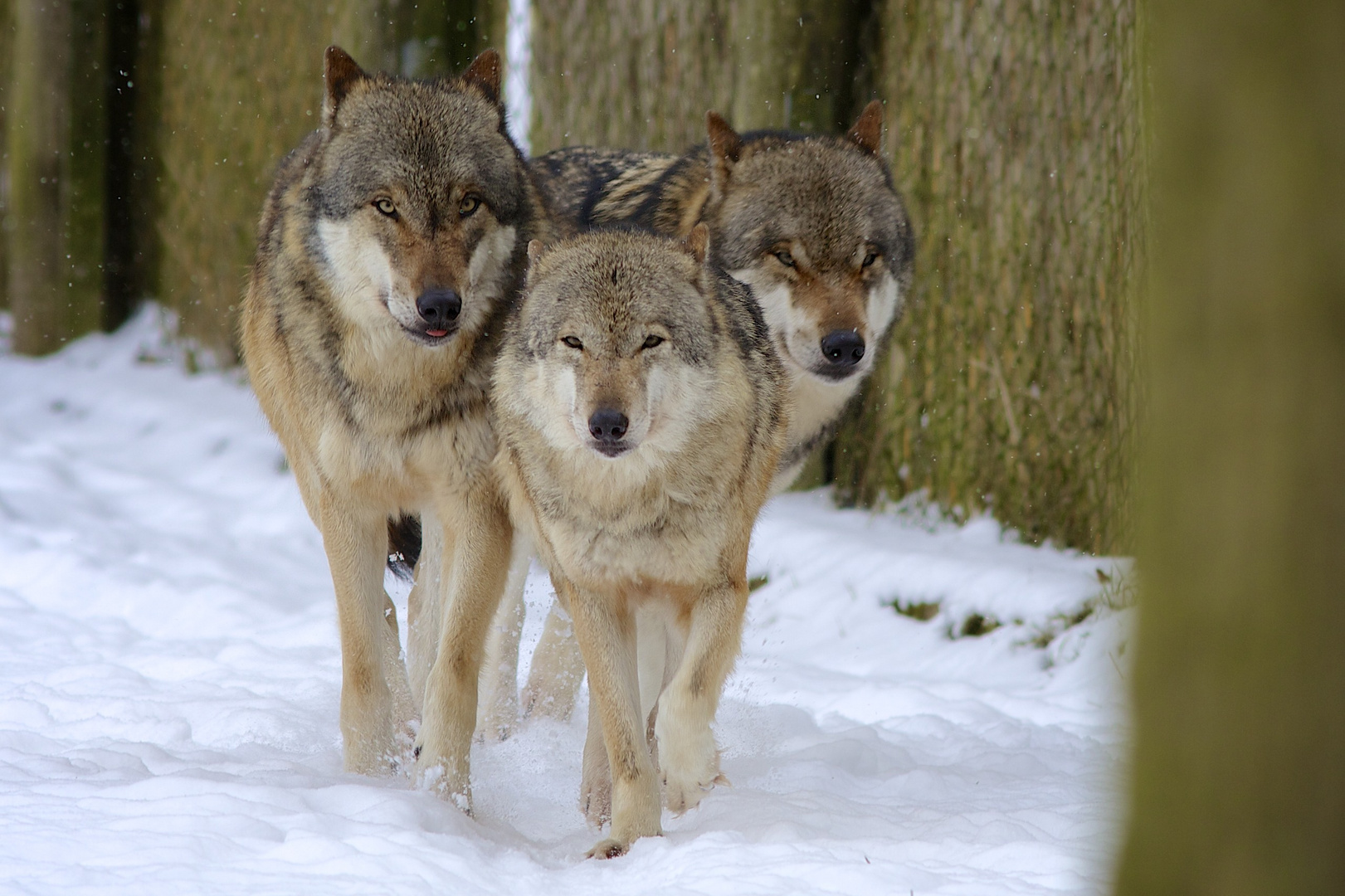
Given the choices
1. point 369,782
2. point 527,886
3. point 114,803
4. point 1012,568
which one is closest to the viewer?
point 527,886

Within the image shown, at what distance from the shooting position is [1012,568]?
17.3ft

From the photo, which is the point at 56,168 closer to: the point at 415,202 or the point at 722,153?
the point at 722,153

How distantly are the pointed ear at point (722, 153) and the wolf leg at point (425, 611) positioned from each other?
143 cm

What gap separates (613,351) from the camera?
320cm

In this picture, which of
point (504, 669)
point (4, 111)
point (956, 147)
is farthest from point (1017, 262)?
point (4, 111)

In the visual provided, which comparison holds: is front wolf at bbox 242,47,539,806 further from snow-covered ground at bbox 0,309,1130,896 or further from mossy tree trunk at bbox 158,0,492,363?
mossy tree trunk at bbox 158,0,492,363

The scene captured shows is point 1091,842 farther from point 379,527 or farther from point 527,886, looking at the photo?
point 379,527

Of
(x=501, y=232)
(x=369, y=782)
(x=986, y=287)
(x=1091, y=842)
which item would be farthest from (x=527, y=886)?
(x=986, y=287)

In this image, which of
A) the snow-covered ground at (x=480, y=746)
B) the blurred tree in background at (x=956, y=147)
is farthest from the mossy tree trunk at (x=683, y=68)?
the snow-covered ground at (x=480, y=746)

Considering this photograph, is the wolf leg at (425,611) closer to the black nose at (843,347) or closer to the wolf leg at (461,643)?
the wolf leg at (461,643)

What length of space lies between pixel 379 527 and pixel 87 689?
4.70 ft

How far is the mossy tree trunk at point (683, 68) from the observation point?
5.76 m

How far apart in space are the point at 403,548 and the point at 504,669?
0.55m

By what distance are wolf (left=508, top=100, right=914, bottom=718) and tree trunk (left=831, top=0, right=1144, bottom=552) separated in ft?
2.83
